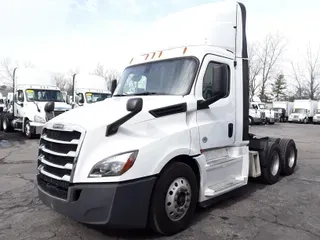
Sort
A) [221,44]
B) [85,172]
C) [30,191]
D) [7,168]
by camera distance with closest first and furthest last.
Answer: [85,172] → [221,44] → [30,191] → [7,168]

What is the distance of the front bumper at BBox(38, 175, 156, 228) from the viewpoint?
11.5 feet

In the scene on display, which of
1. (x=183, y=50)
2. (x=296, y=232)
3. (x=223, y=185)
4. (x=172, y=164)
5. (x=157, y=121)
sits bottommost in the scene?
(x=296, y=232)

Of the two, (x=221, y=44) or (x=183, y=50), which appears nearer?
(x=183, y=50)

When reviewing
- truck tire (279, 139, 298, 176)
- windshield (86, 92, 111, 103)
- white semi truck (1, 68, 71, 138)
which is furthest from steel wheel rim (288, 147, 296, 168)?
windshield (86, 92, 111, 103)

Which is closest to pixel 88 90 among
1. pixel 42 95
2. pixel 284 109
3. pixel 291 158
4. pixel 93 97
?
pixel 93 97

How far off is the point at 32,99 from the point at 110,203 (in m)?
13.9

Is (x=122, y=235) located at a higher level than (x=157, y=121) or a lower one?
lower

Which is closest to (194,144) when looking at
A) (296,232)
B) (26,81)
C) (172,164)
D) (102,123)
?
(172,164)

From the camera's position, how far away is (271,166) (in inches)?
269

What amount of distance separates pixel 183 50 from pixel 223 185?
89.7 inches

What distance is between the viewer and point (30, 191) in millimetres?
6195

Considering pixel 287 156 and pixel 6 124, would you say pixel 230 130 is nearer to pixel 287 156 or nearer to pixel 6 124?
pixel 287 156

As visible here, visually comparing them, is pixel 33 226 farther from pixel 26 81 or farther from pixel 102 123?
pixel 26 81

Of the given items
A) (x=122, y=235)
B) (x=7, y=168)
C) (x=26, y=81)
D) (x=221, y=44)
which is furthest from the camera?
Result: (x=26, y=81)
